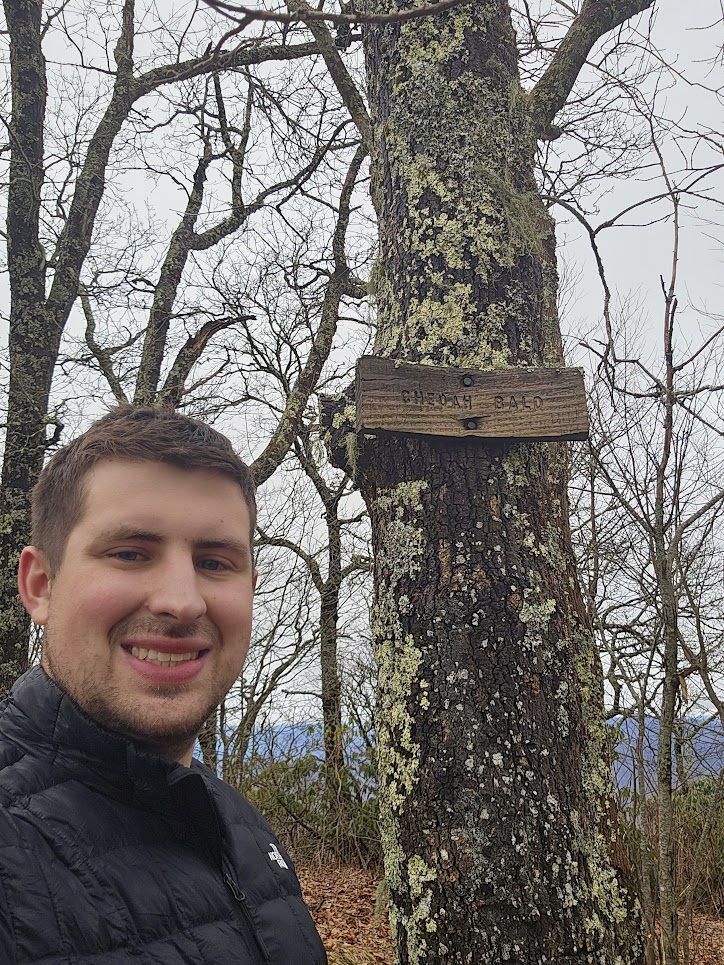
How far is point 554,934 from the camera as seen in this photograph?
1.49 meters

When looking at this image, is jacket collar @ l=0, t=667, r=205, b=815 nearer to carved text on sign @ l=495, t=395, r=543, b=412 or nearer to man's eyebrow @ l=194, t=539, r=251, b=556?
man's eyebrow @ l=194, t=539, r=251, b=556

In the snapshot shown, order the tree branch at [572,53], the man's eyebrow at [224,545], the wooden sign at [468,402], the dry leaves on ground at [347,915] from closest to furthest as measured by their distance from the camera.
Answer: the man's eyebrow at [224,545] < the wooden sign at [468,402] < the tree branch at [572,53] < the dry leaves on ground at [347,915]

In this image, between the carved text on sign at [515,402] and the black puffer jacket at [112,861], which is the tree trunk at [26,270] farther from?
the black puffer jacket at [112,861]

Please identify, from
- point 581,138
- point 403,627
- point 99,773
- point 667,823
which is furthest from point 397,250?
point 581,138

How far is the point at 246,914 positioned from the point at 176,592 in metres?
0.52

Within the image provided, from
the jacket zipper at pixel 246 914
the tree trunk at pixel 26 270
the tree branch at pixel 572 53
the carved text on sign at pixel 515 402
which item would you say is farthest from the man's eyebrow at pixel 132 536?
the tree trunk at pixel 26 270

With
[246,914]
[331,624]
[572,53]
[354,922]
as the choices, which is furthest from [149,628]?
[331,624]

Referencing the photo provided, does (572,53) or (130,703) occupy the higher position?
(572,53)

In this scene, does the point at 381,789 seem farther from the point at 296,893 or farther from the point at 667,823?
the point at 667,823

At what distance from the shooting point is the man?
994 millimetres

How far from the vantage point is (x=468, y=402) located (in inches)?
69.6

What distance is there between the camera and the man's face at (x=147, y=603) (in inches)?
44.4

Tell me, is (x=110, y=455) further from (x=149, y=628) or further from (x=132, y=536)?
(x=149, y=628)

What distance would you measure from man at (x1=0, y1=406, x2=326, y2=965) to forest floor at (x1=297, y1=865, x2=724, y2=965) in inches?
160
